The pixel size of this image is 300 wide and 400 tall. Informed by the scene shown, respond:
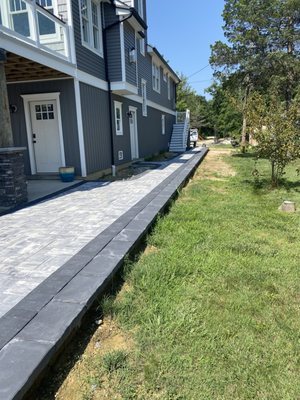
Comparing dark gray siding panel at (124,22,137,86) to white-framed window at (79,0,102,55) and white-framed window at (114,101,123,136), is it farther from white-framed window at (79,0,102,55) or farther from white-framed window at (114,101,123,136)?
white-framed window at (79,0,102,55)

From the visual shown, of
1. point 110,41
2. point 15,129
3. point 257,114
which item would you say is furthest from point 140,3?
point 257,114

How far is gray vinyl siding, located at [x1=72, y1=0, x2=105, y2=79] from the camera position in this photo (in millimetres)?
8398

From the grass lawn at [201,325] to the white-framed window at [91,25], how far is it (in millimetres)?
7224

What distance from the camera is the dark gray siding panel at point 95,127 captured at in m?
9.03

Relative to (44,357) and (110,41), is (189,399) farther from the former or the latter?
(110,41)

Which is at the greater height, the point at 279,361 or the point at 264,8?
the point at 264,8

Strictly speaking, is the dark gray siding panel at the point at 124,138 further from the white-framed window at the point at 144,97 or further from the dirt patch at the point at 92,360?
the dirt patch at the point at 92,360

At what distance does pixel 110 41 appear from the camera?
1023 centimetres

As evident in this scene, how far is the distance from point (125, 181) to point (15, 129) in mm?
3486

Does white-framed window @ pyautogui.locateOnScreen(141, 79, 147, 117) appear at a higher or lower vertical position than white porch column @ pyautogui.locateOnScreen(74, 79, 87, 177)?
higher

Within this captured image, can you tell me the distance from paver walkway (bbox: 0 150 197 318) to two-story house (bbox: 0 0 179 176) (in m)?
2.34

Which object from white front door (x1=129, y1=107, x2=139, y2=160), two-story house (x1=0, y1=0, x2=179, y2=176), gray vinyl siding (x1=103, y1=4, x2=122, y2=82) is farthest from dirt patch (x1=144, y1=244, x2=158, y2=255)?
white front door (x1=129, y1=107, x2=139, y2=160)

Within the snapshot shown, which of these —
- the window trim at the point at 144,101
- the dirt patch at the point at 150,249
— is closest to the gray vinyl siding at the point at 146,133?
the window trim at the point at 144,101

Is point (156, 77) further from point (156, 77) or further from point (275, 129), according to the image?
point (275, 129)
